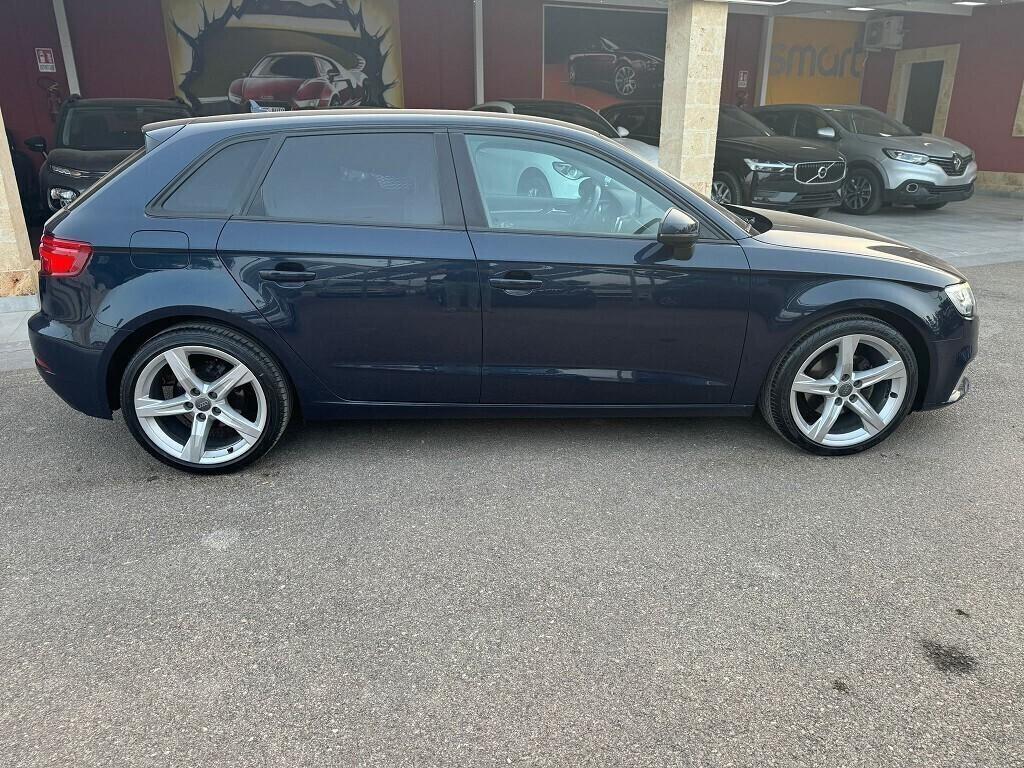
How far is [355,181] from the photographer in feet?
11.3

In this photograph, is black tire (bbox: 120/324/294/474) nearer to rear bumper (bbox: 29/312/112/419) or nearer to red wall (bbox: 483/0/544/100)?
rear bumper (bbox: 29/312/112/419)

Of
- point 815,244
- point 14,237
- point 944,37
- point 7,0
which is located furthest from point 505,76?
point 815,244

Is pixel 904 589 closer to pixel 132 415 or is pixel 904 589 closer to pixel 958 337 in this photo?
pixel 958 337

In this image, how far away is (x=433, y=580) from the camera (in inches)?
107

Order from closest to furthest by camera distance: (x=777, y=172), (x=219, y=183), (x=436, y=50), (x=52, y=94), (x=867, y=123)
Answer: (x=219, y=183), (x=777, y=172), (x=867, y=123), (x=52, y=94), (x=436, y=50)

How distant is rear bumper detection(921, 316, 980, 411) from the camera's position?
364cm

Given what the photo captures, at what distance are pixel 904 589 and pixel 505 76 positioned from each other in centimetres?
1481

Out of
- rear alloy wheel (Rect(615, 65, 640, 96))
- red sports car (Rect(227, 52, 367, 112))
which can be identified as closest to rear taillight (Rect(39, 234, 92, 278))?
red sports car (Rect(227, 52, 367, 112))

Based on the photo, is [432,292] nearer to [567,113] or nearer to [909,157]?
[567,113]

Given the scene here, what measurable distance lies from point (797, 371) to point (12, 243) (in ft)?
21.2

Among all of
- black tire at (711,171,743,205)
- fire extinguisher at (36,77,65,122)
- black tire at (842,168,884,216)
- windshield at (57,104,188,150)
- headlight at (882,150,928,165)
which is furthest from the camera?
fire extinguisher at (36,77,65,122)

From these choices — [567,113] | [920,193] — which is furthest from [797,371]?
[920,193]

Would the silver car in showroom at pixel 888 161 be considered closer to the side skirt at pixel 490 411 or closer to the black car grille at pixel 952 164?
the black car grille at pixel 952 164

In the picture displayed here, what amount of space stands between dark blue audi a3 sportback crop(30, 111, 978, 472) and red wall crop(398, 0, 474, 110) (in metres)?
12.4
